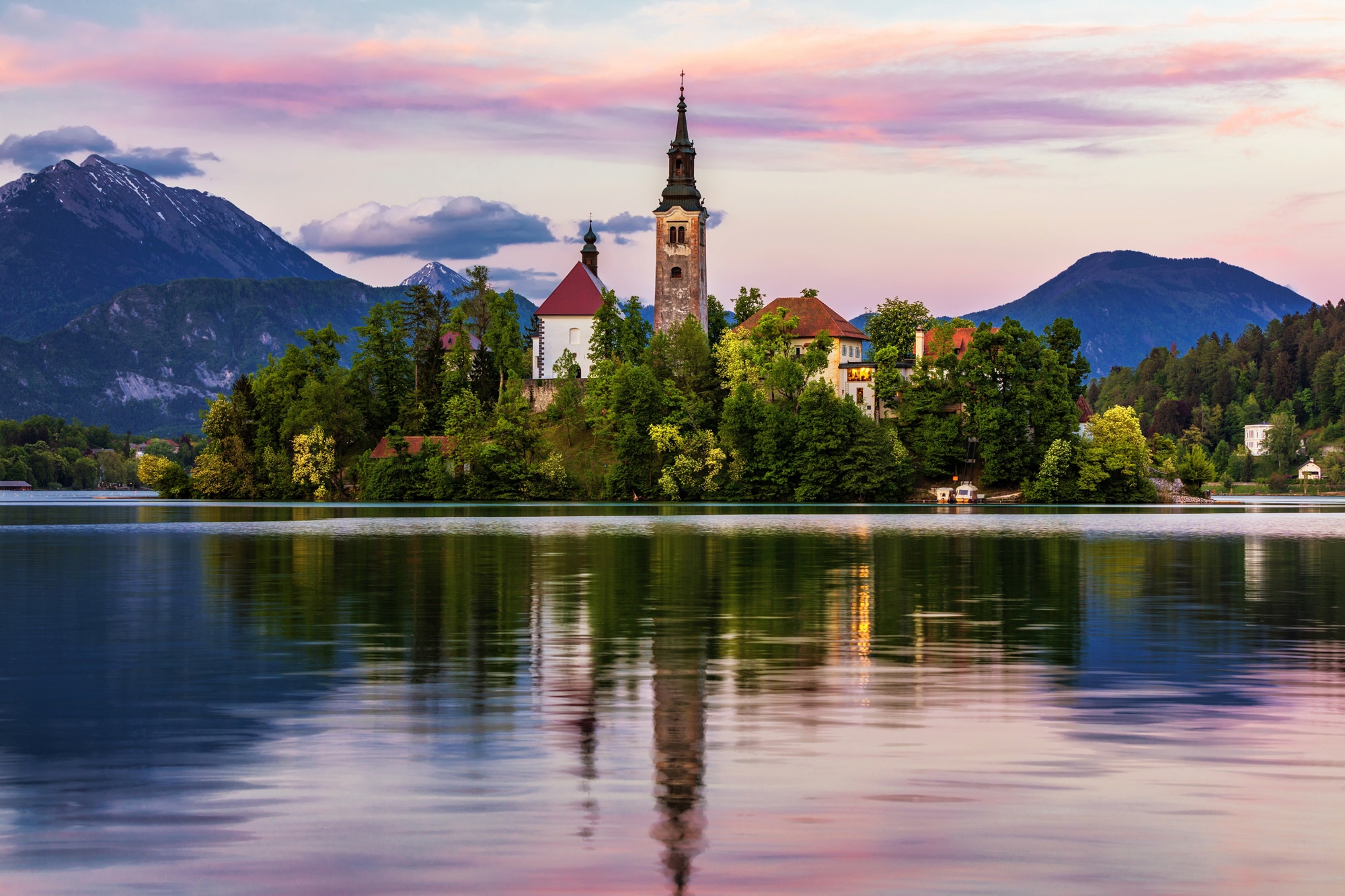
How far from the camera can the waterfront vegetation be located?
117 metres

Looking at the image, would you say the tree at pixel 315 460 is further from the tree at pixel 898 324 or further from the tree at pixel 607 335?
the tree at pixel 898 324

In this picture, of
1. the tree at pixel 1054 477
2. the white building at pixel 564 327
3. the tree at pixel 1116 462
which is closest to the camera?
the tree at pixel 1054 477

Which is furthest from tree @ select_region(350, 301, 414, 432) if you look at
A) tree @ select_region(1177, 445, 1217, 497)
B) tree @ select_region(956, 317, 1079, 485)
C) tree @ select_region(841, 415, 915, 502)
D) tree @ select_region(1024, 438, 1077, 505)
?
tree @ select_region(1177, 445, 1217, 497)

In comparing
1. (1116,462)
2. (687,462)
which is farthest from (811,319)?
(1116,462)

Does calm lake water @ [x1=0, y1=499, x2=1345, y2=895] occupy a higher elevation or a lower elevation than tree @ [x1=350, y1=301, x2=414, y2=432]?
lower

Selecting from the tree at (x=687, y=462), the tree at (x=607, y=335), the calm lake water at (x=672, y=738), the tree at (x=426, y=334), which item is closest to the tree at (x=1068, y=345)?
the tree at (x=687, y=462)

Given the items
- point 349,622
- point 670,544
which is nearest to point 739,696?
point 349,622

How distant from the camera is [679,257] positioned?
137 metres

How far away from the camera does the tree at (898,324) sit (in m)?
134

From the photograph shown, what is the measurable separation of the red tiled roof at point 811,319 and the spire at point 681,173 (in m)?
13.4

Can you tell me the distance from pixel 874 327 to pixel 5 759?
128 m

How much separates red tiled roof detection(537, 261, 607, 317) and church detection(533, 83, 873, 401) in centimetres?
7

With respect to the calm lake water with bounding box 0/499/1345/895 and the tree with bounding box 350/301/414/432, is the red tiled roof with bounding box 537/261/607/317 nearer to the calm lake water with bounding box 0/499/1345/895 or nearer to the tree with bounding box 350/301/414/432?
the tree with bounding box 350/301/414/432

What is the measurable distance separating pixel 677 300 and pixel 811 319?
1468 cm
